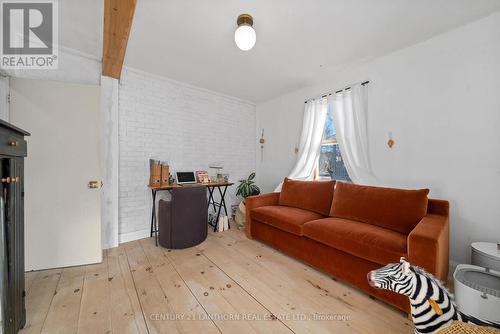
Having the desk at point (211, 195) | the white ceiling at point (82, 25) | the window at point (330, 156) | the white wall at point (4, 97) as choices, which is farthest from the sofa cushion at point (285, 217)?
the white wall at point (4, 97)

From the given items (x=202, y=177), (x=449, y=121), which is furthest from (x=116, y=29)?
(x=449, y=121)

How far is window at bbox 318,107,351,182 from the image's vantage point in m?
3.04

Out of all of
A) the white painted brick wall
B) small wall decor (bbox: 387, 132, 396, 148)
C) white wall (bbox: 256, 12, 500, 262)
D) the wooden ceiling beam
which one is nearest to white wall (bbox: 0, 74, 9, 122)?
the wooden ceiling beam

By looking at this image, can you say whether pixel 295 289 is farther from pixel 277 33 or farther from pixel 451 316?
pixel 277 33

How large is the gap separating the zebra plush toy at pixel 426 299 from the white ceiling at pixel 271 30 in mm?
2034

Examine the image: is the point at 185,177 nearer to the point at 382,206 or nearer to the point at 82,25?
the point at 82,25

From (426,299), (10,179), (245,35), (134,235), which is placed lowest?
(134,235)

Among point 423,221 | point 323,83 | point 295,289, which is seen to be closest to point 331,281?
point 295,289

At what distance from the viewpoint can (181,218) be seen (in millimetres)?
2484

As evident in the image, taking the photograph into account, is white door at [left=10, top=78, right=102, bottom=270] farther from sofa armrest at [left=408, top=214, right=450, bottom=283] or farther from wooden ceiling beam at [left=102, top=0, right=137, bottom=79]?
sofa armrest at [left=408, top=214, right=450, bottom=283]

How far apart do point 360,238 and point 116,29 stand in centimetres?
274

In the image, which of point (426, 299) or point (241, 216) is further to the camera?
point (241, 216)

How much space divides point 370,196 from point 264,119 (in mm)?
2632

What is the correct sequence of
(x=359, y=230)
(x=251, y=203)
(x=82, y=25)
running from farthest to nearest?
(x=251, y=203) < (x=82, y=25) < (x=359, y=230)
